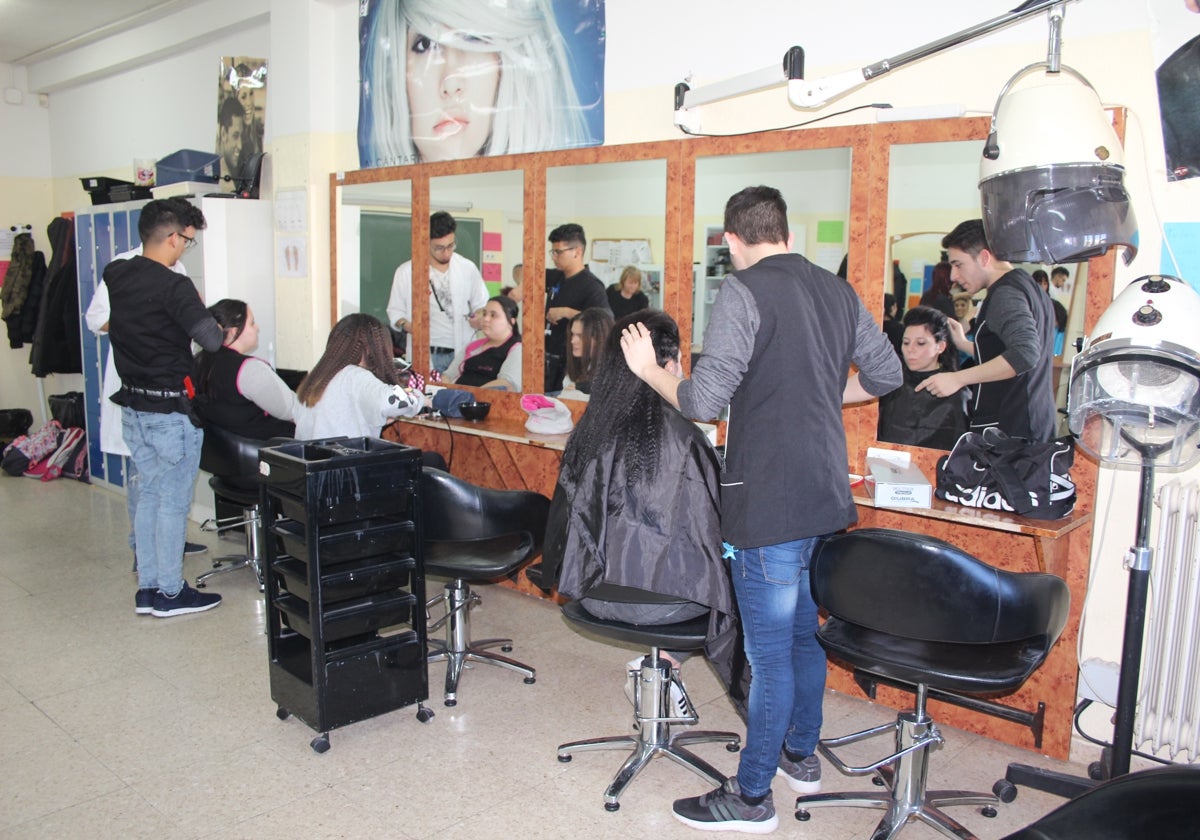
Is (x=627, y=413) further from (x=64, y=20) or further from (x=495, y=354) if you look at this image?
(x=64, y=20)

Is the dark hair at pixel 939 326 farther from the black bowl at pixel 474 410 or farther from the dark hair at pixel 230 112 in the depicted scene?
the dark hair at pixel 230 112

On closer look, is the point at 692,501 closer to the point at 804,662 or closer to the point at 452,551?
the point at 804,662

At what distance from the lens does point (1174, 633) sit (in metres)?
2.43

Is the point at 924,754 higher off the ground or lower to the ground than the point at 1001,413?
lower

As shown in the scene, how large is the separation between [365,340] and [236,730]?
4.58 feet

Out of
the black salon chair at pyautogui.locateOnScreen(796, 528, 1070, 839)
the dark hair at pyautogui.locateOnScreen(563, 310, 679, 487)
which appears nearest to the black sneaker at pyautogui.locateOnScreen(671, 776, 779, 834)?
the black salon chair at pyautogui.locateOnScreen(796, 528, 1070, 839)

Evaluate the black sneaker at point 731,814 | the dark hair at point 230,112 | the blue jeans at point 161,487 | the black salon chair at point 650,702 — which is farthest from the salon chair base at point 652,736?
the dark hair at point 230,112

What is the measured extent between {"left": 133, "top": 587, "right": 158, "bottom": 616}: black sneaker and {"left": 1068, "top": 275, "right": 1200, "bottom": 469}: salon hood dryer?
11.2 feet

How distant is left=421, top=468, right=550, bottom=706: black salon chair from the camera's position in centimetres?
287

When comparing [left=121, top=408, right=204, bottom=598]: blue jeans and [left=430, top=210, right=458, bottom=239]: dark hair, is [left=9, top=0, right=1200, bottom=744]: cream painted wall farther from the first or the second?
[left=121, top=408, right=204, bottom=598]: blue jeans

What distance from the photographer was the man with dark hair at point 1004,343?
267 centimetres

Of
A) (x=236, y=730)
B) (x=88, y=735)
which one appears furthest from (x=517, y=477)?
(x=88, y=735)

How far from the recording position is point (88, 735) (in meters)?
2.76

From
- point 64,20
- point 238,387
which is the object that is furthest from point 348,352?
point 64,20
